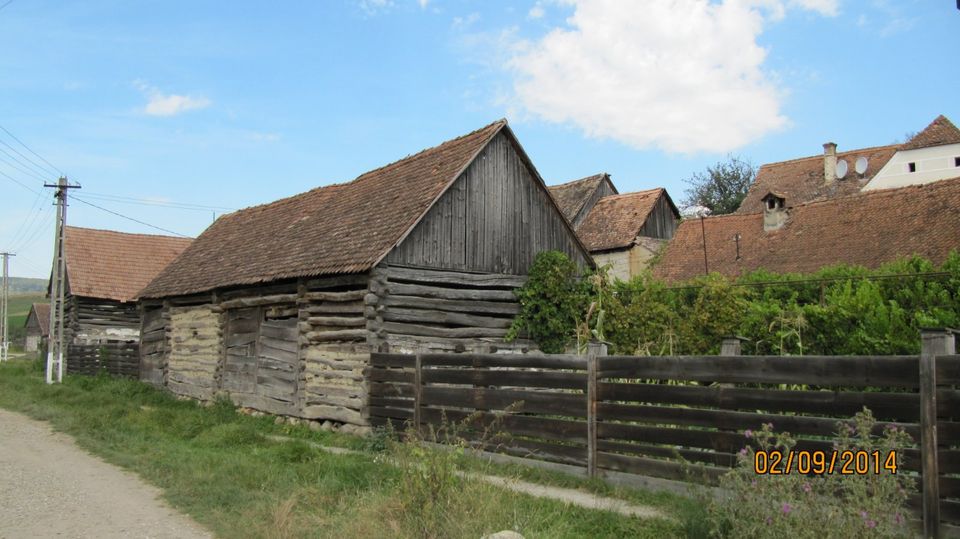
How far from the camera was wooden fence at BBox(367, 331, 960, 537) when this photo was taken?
5680mm

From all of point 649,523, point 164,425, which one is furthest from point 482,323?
point 649,523

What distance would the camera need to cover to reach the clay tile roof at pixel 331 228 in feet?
46.5

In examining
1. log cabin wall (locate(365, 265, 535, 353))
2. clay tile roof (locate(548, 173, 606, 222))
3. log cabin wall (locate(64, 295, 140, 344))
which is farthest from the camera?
clay tile roof (locate(548, 173, 606, 222))

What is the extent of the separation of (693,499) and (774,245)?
66.7 ft

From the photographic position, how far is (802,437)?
256 inches

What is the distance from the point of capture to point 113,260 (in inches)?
1332

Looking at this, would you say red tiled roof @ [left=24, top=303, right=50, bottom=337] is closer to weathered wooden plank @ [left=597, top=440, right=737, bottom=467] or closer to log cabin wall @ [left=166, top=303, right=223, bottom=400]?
log cabin wall @ [left=166, top=303, right=223, bottom=400]

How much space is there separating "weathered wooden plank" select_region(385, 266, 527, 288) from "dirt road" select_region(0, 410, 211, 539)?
218 inches

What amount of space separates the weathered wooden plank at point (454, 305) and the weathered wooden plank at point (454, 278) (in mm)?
344

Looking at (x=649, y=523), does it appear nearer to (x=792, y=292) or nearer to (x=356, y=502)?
(x=356, y=502)

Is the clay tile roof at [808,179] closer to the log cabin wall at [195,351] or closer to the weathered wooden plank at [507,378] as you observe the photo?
the log cabin wall at [195,351]

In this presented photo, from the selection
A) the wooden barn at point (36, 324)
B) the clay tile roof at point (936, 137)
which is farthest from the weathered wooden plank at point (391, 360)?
the wooden barn at point (36, 324)

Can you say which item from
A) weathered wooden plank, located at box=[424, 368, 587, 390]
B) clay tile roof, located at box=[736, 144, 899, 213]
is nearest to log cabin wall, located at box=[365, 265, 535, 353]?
weathered wooden plank, located at box=[424, 368, 587, 390]

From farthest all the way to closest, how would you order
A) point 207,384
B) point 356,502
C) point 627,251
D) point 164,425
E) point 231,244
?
1. point 627,251
2. point 231,244
3. point 207,384
4. point 164,425
5. point 356,502
